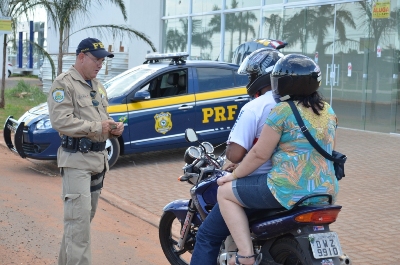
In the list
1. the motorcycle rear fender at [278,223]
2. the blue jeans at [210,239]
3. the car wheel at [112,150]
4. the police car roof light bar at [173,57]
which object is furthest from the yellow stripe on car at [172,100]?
the motorcycle rear fender at [278,223]

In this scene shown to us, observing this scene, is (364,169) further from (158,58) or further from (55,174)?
(55,174)

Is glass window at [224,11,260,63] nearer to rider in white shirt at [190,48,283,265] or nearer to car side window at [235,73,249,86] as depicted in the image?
car side window at [235,73,249,86]

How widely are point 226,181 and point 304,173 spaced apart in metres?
0.56

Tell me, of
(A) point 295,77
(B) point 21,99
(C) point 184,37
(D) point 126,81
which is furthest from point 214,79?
(B) point 21,99

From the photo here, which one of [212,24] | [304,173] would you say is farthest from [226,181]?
[212,24]

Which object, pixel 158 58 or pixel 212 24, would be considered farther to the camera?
pixel 212 24

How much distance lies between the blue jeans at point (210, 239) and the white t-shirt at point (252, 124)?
0.48 m

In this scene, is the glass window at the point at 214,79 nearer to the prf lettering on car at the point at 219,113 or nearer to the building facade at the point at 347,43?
the prf lettering on car at the point at 219,113

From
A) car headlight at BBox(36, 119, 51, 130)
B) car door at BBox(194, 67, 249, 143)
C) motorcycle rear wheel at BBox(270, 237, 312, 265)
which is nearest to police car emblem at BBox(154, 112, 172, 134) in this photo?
car door at BBox(194, 67, 249, 143)

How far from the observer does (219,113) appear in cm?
1135

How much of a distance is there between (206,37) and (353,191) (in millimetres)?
13056

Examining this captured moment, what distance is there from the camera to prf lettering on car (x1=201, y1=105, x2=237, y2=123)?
11250 mm

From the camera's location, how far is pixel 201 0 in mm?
21656

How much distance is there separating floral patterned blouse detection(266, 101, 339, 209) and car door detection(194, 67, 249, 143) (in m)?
7.15
